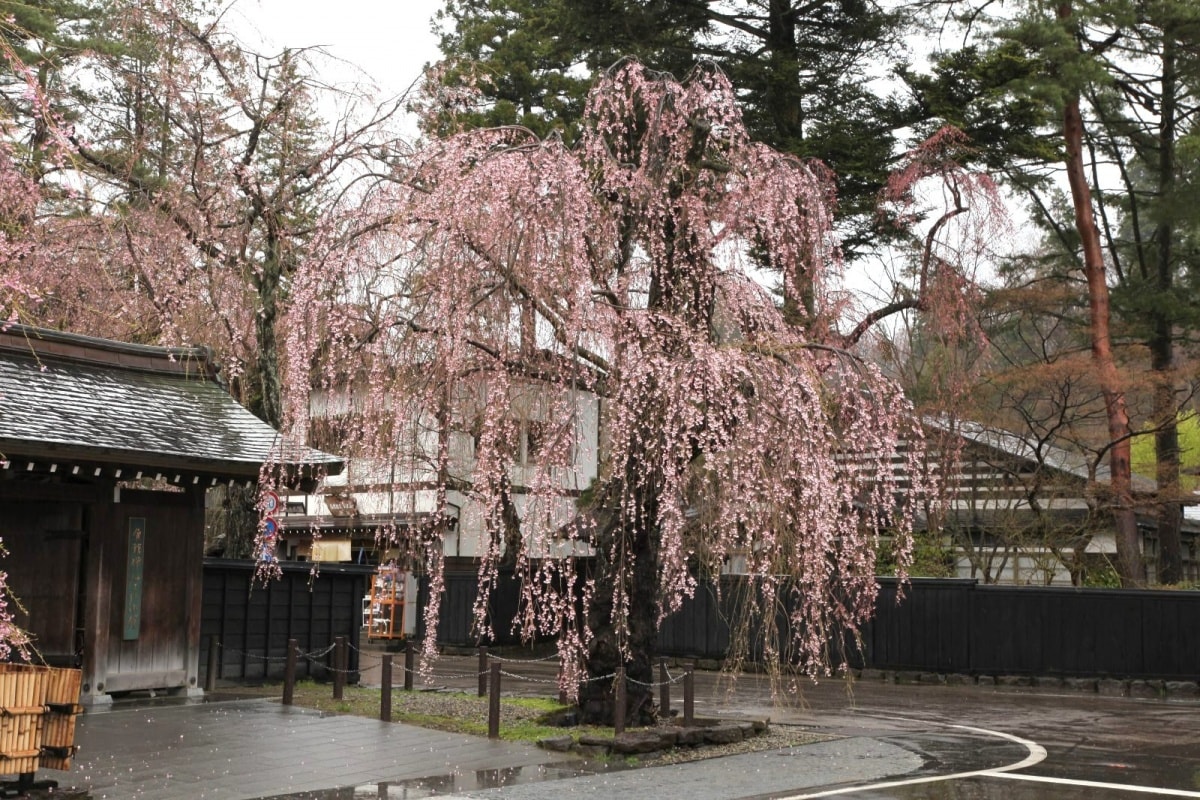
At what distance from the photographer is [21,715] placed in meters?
8.98

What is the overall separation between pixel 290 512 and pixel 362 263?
22.7 meters

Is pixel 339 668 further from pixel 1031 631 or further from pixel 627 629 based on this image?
pixel 1031 631

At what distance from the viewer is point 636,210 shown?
44.4 ft

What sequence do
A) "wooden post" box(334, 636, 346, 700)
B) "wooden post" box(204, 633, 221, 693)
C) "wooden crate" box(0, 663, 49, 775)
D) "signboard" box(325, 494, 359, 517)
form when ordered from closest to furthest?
"wooden crate" box(0, 663, 49, 775)
"wooden post" box(334, 636, 346, 700)
"wooden post" box(204, 633, 221, 693)
"signboard" box(325, 494, 359, 517)

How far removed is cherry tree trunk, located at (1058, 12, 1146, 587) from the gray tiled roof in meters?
14.4

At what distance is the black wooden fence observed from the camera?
72.3 feet

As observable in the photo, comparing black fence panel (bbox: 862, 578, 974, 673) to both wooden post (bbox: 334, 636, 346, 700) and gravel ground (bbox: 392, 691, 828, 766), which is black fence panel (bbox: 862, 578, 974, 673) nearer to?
gravel ground (bbox: 392, 691, 828, 766)

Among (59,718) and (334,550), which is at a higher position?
(334,550)

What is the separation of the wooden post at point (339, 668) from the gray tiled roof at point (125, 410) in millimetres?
3008

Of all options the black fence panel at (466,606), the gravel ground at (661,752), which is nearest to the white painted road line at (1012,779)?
the gravel ground at (661,752)

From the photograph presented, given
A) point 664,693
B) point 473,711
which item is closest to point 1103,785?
point 664,693

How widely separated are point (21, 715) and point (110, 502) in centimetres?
677

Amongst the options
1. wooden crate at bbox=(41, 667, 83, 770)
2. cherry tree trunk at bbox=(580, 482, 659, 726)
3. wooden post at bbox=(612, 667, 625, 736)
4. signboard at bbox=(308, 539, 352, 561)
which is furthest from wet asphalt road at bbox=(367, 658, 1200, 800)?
signboard at bbox=(308, 539, 352, 561)

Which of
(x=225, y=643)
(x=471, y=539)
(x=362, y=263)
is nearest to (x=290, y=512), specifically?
(x=471, y=539)
